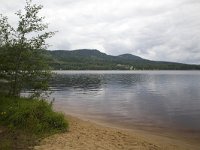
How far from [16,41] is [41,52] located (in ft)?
Answer: 7.15

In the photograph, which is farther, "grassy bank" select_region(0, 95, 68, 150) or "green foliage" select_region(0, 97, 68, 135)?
"green foliage" select_region(0, 97, 68, 135)

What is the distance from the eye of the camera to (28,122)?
17.2 metres

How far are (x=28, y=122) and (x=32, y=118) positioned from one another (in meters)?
0.34

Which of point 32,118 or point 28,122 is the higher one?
point 32,118

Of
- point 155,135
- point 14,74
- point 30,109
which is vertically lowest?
point 155,135

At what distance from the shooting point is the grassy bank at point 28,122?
51.6 feet

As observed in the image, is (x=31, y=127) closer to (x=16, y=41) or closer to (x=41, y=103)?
(x=41, y=103)

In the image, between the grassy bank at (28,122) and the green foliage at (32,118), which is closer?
the grassy bank at (28,122)

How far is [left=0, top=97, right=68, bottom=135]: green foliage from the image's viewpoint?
1706 cm

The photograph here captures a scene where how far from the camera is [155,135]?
76.4 feet

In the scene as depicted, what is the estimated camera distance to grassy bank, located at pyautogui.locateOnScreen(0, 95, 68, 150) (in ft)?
51.6

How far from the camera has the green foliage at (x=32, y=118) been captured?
56.0ft

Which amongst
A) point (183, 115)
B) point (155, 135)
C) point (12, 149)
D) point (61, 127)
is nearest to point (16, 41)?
point (61, 127)

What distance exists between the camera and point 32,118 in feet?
56.4
